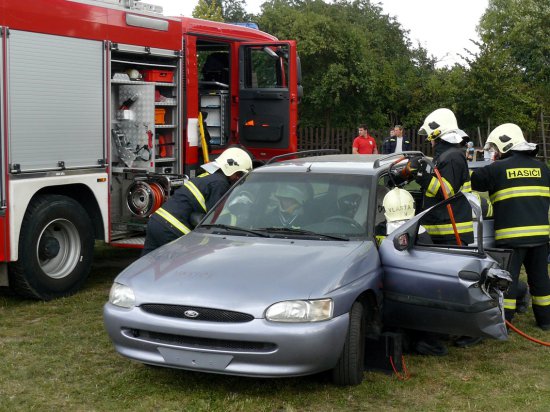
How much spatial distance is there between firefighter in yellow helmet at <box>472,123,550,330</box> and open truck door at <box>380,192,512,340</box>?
1.37m

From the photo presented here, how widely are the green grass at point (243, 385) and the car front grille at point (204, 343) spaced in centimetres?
40

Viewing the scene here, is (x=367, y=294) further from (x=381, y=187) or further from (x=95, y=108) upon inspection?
(x=95, y=108)

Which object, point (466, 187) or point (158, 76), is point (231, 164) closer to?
point (466, 187)

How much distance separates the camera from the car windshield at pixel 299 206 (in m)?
5.91

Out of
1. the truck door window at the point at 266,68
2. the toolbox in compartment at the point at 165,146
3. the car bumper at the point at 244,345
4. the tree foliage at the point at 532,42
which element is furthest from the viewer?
the tree foliage at the point at 532,42

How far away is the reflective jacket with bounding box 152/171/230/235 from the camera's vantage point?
6949 mm

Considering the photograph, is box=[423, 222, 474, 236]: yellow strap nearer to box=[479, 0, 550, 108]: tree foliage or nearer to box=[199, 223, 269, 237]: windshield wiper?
box=[199, 223, 269, 237]: windshield wiper

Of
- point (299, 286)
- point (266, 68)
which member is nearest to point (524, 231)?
point (299, 286)

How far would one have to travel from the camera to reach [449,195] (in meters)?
6.56

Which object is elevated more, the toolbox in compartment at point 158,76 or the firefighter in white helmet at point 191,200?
the toolbox in compartment at point 158,76

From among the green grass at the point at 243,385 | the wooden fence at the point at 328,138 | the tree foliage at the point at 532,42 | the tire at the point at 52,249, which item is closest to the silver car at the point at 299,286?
the green grass at the point at 243,385

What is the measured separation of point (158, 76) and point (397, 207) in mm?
4230

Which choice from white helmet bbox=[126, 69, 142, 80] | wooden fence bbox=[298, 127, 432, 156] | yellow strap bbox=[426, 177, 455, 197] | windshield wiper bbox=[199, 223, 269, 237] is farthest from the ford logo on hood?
wooden fence bbox=[298, 127, 432, 156]

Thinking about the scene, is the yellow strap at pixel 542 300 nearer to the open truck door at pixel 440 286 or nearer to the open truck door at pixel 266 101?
the open truck door at pixel 440 286
